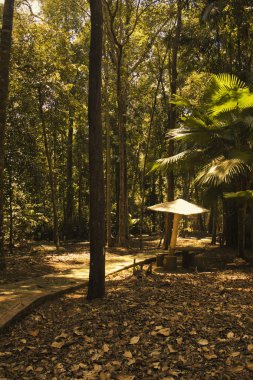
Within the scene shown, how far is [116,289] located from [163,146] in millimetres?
18738

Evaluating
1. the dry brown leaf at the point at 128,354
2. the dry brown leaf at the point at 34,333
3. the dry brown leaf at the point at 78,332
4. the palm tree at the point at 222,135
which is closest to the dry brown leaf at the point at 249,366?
the dry brown leaf at the point at 128,354

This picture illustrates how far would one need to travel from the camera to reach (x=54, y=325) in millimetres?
5406

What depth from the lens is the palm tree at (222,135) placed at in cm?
995

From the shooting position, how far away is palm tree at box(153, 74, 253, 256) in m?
9.95

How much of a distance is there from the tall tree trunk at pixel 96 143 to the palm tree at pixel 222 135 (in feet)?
13.6

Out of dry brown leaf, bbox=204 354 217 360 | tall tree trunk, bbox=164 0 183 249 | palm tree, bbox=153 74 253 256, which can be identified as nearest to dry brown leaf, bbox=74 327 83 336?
dry brown leaf, bbox=204 354 217 360

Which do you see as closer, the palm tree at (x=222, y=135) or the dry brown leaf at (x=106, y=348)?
the dry brown leaf at (x=106, y=348)

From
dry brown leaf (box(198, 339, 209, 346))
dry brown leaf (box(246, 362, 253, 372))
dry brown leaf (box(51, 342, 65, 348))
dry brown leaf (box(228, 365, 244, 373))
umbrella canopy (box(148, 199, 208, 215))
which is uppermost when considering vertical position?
umbrella canopy (box(148, 199, 208, 215))

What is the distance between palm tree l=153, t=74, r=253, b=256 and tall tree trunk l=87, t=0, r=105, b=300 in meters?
4.16

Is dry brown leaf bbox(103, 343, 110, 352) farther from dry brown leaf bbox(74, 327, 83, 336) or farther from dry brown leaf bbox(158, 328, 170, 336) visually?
dry brown leaf bbox(158, 328, 170, 336)

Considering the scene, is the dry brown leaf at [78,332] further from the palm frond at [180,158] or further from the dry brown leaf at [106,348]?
the palm frond at [180,158]

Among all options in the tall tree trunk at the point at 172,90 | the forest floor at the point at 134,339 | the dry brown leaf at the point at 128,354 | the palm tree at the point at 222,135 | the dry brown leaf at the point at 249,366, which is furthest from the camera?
the tall tree trunk at the point at 172,90

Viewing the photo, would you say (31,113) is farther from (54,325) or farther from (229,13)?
(54,325)

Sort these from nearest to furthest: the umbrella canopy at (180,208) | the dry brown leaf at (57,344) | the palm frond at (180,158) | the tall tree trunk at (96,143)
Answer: the dry brown leaf at (57,344), the tall tree trunk at (96,143), the umbrella canopy at (180,208), the palm frond at (180,158)
